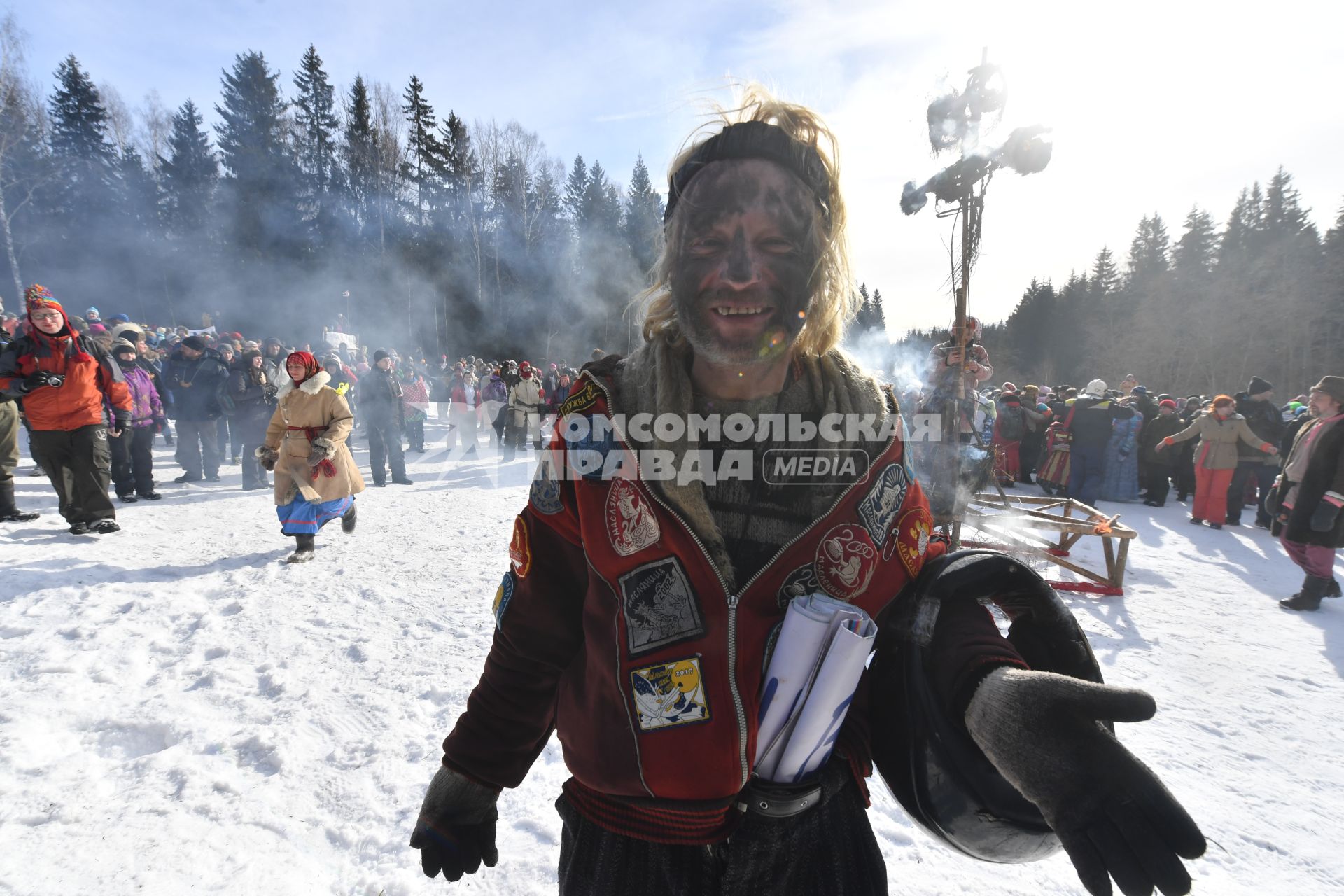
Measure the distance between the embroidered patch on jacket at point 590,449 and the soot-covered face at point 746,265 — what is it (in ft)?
0.97

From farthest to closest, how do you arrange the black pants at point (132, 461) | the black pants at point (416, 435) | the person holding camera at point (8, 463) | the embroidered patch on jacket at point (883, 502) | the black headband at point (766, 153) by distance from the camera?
1. the black pants at point (416, 435)
2. the black pants at point (132, 461)
3. the person holding camera at point (8, 463)
4. the black headband at point (766, 153)
5. the embroidered patch on jacket at point (883, 502)

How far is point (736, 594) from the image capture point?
112 cm

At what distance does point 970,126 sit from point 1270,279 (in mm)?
46437

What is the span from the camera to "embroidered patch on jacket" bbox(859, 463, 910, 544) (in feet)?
3.79

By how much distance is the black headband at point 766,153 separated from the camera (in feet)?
4.25

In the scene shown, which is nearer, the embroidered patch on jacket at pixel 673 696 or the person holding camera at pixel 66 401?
the embroidered patch on jacket at pixel 673 696

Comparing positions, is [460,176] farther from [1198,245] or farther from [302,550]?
[1198,245]

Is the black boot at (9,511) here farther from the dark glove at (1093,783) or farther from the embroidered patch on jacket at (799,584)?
the dark glove at (1093,783)

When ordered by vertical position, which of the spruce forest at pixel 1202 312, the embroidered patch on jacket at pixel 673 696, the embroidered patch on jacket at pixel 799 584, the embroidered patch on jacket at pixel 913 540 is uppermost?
the spruce forest at pixel 1202 312

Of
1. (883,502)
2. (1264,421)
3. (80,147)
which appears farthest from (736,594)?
(80,147)

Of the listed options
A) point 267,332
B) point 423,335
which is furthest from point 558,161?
point 267,332

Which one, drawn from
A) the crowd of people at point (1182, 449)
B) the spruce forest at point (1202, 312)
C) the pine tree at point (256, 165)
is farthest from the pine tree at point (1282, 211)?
the pine tree at point (256, 165)

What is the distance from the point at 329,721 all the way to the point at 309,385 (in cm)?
326

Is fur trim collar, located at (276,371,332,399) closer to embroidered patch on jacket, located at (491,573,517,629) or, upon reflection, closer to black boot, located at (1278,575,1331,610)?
embroidered patch on jacket, located at (491,573,517,629)
